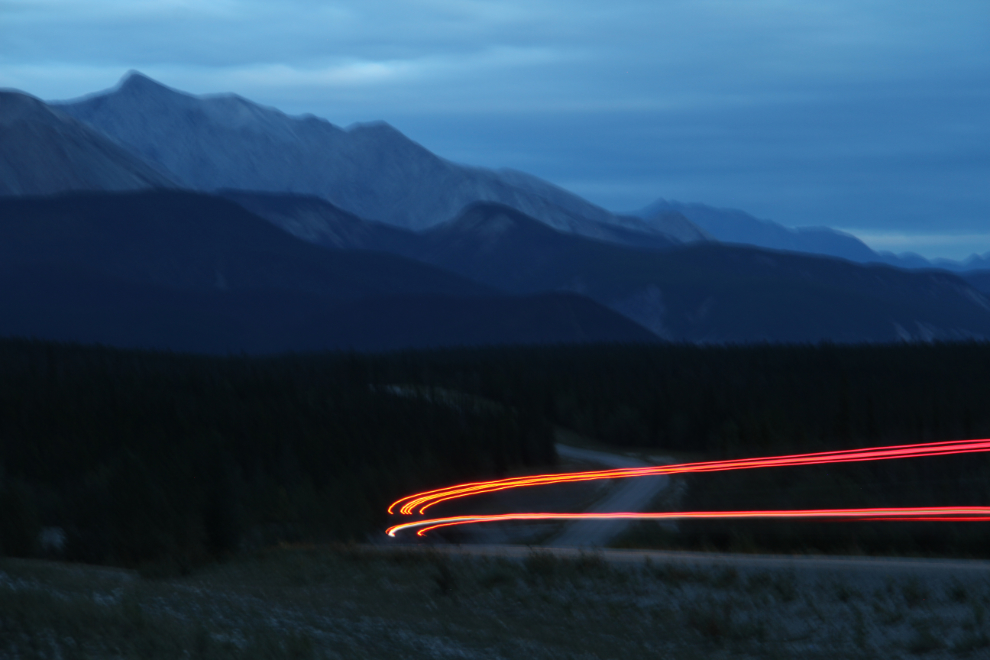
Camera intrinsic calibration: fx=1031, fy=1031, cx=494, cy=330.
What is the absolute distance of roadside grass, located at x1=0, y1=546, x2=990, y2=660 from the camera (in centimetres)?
1257

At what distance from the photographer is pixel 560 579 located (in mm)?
20203

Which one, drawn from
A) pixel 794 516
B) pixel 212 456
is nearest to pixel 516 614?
pixel 794 516

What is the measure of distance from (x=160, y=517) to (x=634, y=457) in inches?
1401

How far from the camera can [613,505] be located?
120 ft

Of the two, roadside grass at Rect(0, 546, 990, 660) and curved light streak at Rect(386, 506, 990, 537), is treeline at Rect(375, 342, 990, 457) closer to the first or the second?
curved light streak at Rect(386, 506, 990, 537)

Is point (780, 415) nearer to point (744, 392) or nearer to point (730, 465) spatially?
point (744, 392)

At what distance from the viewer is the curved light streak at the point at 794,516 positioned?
66.1 ft

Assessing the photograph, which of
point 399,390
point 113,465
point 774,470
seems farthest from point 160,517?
point 399,390

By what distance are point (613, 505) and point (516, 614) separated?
18.5 meters

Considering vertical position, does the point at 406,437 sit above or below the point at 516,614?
below

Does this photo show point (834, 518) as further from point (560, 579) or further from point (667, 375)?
point (667, 375)

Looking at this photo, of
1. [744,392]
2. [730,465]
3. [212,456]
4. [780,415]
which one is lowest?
[212,456]

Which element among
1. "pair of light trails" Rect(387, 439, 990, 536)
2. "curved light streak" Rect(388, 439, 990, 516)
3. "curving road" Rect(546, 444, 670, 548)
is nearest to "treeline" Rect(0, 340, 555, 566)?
"curved light streak" Rect(388, 439, 990, 516)

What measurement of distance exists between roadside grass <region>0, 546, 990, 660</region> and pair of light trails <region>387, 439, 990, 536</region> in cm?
419
